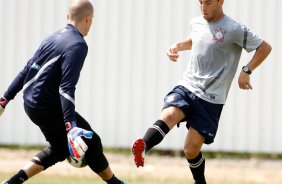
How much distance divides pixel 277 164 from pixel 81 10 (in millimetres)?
5284

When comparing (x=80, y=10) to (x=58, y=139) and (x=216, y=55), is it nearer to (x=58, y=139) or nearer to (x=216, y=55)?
(x=58, y=139)

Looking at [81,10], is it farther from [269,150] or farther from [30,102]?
[269,150]

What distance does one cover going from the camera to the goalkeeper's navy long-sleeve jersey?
26.3 ft

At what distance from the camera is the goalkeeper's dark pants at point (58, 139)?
27.7 feet

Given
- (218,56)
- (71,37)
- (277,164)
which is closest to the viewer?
(71,37)

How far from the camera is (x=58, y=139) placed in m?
8.59

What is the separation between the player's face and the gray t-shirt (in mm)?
60

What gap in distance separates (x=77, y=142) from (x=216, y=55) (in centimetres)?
198

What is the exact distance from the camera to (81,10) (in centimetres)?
843

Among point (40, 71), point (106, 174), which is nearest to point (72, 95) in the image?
point (40, 71)

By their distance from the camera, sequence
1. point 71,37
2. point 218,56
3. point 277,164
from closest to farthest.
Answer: point 71,37
point 218,56
point 277,164

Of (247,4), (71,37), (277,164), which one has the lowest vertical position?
(277,164)

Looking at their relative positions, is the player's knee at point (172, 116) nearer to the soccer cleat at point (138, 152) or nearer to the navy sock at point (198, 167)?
the navy sock at point (198, 167)

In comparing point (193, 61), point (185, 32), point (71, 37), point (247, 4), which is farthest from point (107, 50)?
point (71, 37)
